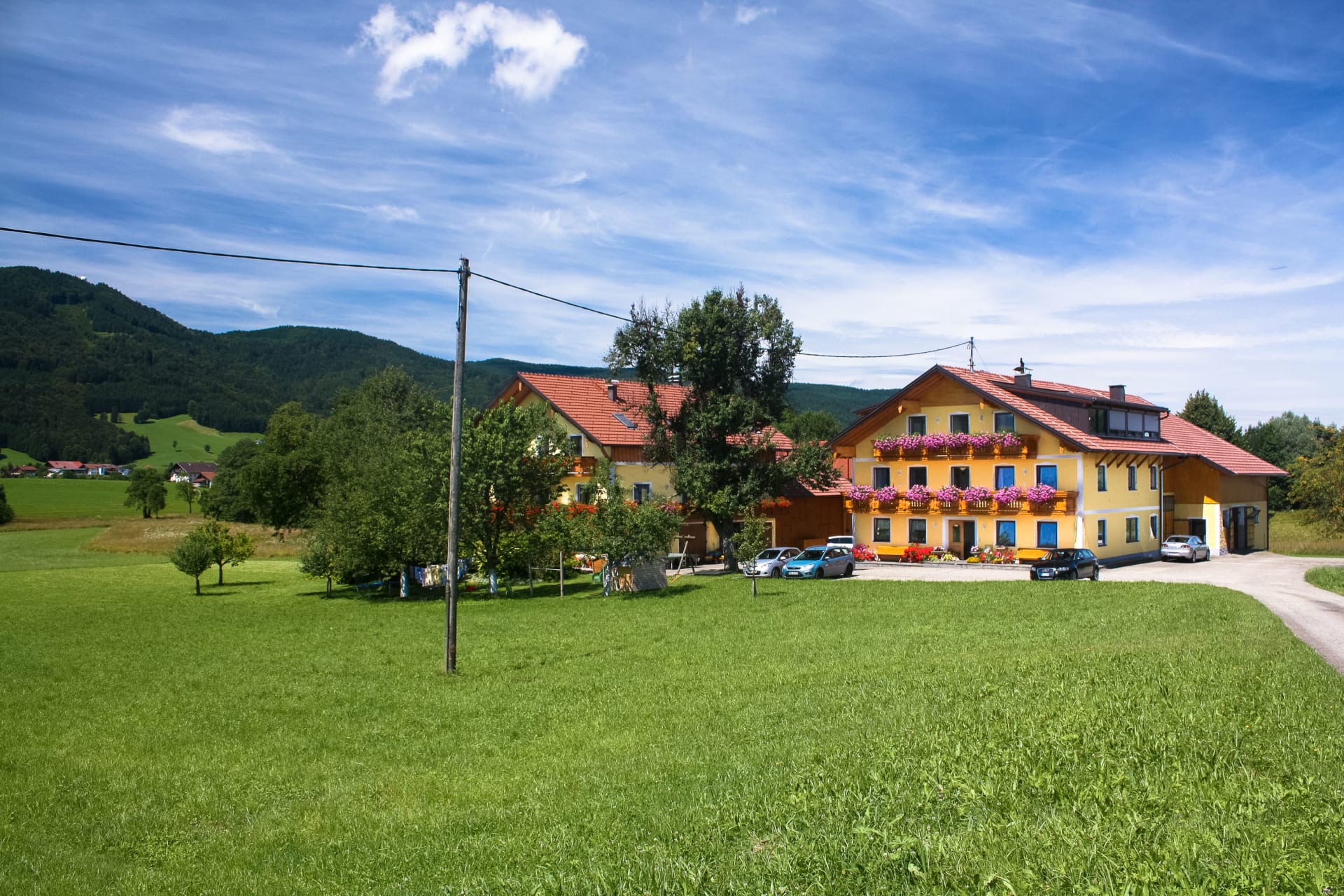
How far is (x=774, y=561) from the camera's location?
41031mm

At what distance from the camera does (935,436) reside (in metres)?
47.3

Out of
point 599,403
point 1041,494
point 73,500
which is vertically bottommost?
point 73,500

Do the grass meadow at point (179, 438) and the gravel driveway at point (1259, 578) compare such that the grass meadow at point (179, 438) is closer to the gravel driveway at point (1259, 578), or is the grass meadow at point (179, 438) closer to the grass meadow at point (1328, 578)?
the gravel driveway at point (1259, 578)

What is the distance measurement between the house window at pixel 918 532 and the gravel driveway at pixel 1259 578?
88.7 inches

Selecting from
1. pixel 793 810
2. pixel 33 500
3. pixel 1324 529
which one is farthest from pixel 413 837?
pixel 33 500

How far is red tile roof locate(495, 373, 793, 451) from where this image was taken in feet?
162

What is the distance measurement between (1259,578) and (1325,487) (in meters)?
22.9

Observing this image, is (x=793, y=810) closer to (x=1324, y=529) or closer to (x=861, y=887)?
(x=861, y=887)

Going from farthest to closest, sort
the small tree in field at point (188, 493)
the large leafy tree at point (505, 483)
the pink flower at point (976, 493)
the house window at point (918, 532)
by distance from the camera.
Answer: the small tree in field at point (188, 493), the house window at point (918, 532), the pink flower at point (976, 493), the large leafy tree at point (505, 483)

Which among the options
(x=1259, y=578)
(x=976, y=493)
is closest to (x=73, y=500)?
(x=976, y=493)

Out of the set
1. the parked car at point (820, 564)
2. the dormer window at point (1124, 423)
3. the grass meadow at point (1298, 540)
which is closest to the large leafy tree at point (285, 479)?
the parked car at point (820, 564)

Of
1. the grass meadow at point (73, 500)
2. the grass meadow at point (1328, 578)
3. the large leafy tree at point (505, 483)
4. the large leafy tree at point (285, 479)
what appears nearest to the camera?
the grass meadow at point (1328, 578)

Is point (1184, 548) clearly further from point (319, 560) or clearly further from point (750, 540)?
Answer: point (319, 560)

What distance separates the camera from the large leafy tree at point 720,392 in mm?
42688
